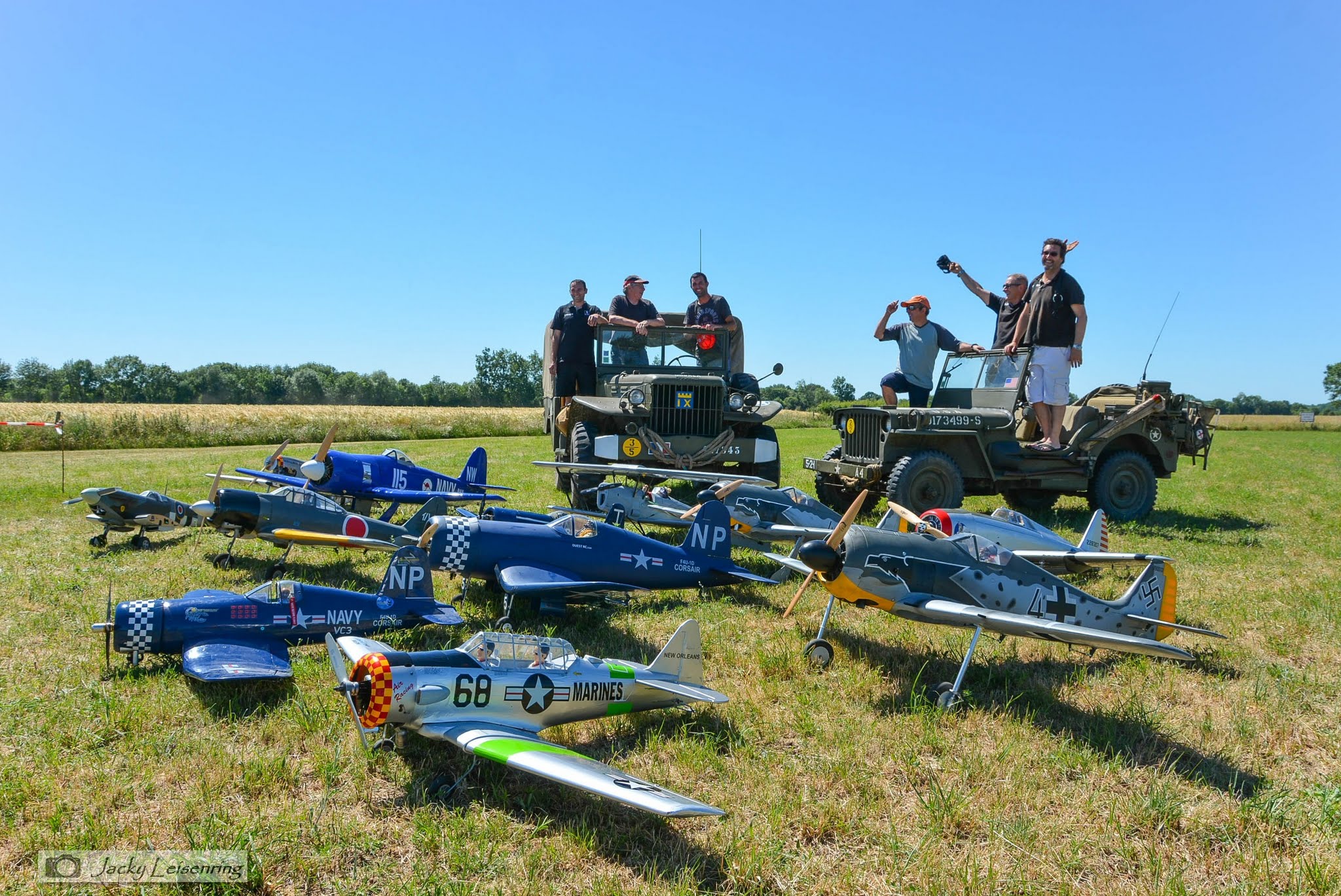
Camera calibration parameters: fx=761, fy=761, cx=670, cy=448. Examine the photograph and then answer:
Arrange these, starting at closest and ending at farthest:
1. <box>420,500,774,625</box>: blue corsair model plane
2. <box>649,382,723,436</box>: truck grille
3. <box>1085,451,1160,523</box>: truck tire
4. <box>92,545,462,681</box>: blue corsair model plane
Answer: <box>92,545,462,681</box>: blue corsair model plane → <box>420,500,774,625</box>: blue corsair model plane → <box>649,382,723,436</box>: truck grille → <box>1085,451,1160,523</box>: truck tire

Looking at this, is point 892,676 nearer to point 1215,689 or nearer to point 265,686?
point 1215,689

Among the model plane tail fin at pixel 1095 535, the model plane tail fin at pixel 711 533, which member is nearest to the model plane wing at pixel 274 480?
the model plane tail fin at pixel 711 533

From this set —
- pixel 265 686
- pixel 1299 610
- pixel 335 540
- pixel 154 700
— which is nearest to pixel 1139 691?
pixel 1299 610

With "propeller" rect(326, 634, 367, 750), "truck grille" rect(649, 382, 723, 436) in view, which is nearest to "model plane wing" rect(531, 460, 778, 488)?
"truck grille" rect(649, 382, 723, 436)

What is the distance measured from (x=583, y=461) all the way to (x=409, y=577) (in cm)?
467

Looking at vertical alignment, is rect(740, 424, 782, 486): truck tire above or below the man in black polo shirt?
below

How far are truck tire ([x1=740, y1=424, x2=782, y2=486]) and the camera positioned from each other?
864 cm

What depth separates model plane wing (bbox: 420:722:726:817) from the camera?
3.03 metres

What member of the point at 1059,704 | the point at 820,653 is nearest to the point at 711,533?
the point at 820,653

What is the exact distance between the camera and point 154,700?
4621 mm

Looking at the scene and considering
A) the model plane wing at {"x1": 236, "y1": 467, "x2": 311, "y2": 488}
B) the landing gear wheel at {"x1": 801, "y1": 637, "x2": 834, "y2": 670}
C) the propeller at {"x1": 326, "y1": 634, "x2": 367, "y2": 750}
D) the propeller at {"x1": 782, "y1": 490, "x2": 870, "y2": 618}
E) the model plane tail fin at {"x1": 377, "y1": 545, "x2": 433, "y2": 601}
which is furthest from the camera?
the model plane wing at {"x1": 236, "y1": 467, "x2": 311, "y2": 488}

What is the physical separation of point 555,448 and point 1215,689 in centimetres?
950

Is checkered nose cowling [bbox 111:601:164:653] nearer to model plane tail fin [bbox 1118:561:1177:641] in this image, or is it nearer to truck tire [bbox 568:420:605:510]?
truck tire [bbox 568:420:605:510]

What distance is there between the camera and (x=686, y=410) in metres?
10.6
